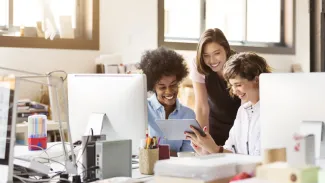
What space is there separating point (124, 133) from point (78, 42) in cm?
231

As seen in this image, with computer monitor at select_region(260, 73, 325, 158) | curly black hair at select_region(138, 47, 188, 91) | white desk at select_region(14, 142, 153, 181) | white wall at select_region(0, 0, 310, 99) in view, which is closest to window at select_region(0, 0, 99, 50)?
white wall at select_region(0, 0, 310, 99)

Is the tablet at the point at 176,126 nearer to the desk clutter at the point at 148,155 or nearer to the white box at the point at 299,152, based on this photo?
the desk clutter at the point at 148,155

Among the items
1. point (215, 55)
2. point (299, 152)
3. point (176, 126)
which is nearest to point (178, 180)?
point (299, 152)

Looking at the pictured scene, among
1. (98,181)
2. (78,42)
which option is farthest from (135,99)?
(78,42)

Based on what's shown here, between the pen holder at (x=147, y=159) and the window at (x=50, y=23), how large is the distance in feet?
7.53

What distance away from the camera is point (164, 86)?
2992mm

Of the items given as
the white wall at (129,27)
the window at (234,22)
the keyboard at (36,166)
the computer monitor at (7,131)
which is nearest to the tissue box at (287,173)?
the computer monitor at (7,131)

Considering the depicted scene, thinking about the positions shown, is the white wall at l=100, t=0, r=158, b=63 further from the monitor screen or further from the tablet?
the monitor screen

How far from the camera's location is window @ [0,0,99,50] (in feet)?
13.8

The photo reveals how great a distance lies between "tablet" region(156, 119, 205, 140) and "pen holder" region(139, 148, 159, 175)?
0.31m

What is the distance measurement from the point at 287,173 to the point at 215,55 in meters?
2.10

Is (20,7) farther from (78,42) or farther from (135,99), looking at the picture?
(135,99)

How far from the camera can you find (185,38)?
17.7 ft

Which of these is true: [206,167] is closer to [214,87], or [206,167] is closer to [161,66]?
[161,66]
